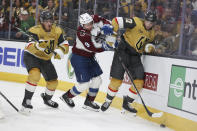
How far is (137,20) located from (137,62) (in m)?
0.51

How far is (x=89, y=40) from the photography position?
4977 mm

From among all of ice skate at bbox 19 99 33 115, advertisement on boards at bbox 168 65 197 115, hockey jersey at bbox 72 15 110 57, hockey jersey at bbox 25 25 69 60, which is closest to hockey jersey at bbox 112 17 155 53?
hockey jersey at bbox 72 15 110 57

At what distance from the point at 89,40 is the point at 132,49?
0.55 metres

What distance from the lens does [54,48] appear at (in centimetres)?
487

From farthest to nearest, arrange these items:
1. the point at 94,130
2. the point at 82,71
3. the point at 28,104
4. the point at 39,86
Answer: the point at 39,86 < the point at 82,71 < the point at 28,104 < the point at 94,130

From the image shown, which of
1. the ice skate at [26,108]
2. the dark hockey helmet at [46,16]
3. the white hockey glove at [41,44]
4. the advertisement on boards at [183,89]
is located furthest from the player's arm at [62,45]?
the advertisement on boards at [183,89]

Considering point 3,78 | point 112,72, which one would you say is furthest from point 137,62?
point 3,78

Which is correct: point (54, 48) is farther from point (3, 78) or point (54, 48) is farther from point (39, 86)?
point (3, 78)

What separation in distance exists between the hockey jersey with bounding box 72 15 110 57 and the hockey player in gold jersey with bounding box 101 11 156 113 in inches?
11.1

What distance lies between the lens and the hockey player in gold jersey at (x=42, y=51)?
467 centimetres

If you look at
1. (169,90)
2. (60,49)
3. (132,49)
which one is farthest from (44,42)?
(169,90)

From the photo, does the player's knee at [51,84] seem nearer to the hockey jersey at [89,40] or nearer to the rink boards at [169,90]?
the hockey jersey at [89,40]

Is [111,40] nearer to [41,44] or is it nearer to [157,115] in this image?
[41,44]

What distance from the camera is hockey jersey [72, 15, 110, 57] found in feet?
16.3
